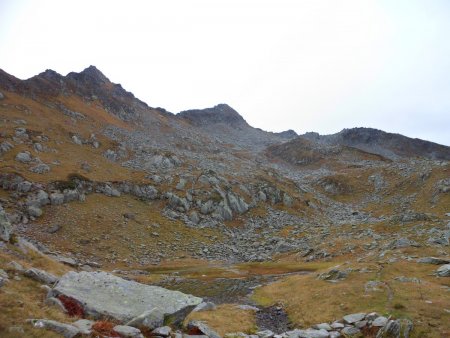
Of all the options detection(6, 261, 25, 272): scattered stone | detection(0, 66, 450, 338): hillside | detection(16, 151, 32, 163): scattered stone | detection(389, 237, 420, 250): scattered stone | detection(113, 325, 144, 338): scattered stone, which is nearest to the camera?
detection(113, 325, 144, 338): scattered stone

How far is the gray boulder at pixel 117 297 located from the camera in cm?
1989

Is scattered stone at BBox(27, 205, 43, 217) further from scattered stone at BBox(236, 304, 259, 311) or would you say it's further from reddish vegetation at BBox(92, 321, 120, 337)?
reddish vegetation at BBox(92, 321, 120, 337)

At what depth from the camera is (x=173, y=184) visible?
308ft

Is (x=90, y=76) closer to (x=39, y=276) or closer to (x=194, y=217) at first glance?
(x=194, y=217)

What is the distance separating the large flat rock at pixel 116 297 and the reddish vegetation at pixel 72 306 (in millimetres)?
210

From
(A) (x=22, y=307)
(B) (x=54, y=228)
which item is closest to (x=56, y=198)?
(B) (x=54, y=228)

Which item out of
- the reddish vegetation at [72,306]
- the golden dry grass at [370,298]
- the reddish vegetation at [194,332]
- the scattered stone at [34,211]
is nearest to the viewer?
the reddish vegetation at [72,306]

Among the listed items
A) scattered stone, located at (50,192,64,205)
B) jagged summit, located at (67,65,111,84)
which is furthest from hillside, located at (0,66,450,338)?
jagged summit, located at (67,65,111,84)

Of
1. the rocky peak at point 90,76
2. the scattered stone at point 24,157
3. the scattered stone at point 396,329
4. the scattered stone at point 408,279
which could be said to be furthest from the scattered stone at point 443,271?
the rocky peak at point 90,76

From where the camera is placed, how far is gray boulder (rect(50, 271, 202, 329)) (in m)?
19.9

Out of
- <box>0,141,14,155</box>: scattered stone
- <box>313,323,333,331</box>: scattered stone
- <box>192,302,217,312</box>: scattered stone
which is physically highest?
<box>0,141,14,155</box>: scattered stone

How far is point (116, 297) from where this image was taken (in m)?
21.7

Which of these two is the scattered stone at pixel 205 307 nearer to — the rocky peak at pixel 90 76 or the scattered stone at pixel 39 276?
the scattered stone at pixel 39 276

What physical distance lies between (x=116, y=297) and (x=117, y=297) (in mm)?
63
